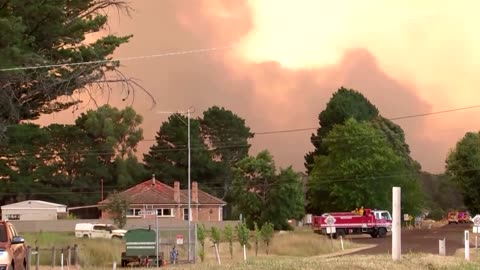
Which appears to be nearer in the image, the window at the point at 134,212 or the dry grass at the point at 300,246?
the dry grass at the point at 300,246

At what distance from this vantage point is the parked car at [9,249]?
61.4 ft

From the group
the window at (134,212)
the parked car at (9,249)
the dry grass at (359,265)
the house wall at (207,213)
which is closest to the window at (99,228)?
the window at (134,212)

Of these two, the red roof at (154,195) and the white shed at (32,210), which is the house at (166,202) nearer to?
the red roof at (154,195)

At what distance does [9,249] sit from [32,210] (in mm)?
82156

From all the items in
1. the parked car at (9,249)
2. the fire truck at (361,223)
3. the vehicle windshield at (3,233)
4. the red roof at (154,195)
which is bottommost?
the fire truck at (361,223)

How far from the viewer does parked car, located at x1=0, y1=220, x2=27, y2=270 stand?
18.7 metres

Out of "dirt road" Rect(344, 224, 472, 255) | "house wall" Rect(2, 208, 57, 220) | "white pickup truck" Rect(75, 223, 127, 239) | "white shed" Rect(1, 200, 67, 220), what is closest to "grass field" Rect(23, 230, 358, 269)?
"dirt road" Rect(344, 224, 472, 255)

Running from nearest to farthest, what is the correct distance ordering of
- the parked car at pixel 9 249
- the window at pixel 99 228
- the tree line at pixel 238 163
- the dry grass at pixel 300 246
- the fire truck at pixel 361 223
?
1. the parked car at pixel 9 249
2. the dry grass at pixel 300 246
3. the window at pixel 99 228
4. the fire truck at pixel 361 223
5. the tree line at pixel 238 163

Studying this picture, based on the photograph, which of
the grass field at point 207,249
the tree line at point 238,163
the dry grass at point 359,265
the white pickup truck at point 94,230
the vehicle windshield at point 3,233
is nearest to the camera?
the dry grass at point 359,265

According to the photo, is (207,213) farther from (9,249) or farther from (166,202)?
(9,249)

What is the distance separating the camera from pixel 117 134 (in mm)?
118812

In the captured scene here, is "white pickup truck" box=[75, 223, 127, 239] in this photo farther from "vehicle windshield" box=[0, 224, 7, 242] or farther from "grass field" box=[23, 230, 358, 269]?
"vehicle windshield" box=[0, 224, 7, 242]

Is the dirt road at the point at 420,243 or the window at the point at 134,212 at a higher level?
the window at the point at 134,212

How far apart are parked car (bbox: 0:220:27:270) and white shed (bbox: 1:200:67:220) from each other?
79.6 m
